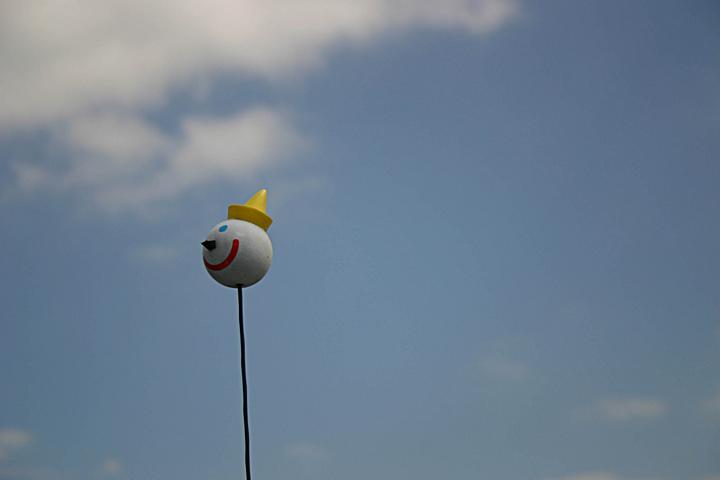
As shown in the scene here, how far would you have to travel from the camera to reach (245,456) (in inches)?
372

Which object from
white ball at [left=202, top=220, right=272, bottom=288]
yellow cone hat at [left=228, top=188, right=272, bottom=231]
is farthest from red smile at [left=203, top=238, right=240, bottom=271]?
yellow cone hat at [left=228, top=188, right=272, bottom=231]

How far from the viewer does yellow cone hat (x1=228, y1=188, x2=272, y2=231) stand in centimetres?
1027

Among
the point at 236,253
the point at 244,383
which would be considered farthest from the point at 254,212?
the point at 244,383

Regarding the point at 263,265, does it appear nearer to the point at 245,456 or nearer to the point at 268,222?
the point at 268,222

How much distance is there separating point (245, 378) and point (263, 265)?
1.31 metres

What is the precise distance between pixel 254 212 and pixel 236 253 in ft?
2.26

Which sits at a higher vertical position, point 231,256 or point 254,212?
point 254,212

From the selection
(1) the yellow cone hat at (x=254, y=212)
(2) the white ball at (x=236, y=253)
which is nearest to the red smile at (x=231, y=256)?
(2) the white ball at (x=236, y=253)

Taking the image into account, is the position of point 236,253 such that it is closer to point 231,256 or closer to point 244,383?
point 231,256

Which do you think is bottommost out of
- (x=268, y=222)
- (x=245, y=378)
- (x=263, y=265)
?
(x=245, y=378)

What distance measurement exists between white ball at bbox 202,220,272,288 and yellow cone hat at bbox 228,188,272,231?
6.6 inches

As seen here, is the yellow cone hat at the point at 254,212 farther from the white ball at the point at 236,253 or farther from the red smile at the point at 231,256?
the red smile at the point at 231,256

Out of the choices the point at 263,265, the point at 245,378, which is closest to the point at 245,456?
the point at 245,378

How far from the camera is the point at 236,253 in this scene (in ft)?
32.2
